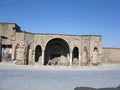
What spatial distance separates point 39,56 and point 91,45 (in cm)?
966

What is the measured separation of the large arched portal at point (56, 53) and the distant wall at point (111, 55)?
32.4ft

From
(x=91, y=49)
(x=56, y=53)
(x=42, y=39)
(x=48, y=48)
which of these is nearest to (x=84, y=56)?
(x=91, y=49)

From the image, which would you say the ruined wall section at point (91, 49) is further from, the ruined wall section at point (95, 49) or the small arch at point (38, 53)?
the small arch at point (38, 53)

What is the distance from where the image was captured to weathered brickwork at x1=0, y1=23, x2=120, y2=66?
36.7 meters

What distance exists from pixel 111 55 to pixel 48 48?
47.3 feet

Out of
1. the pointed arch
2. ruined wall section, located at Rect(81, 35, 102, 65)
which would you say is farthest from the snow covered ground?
the pointed arch

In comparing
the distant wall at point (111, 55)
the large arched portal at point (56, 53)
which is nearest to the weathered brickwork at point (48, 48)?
the large arched portal at point (56, 53)

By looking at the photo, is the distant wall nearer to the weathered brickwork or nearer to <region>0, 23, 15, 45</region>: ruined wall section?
the weathered brickwork

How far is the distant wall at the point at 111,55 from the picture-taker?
47.6 m

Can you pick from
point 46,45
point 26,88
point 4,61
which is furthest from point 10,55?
point 26,88

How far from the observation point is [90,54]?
127 ft

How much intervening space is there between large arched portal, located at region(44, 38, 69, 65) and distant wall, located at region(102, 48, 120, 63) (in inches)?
388

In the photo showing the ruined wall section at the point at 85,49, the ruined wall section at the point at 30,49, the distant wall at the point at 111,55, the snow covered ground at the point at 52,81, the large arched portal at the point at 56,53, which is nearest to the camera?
the snow covered ground at the point at 52,81

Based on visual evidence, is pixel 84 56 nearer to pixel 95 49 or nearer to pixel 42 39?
pixel 95 49
